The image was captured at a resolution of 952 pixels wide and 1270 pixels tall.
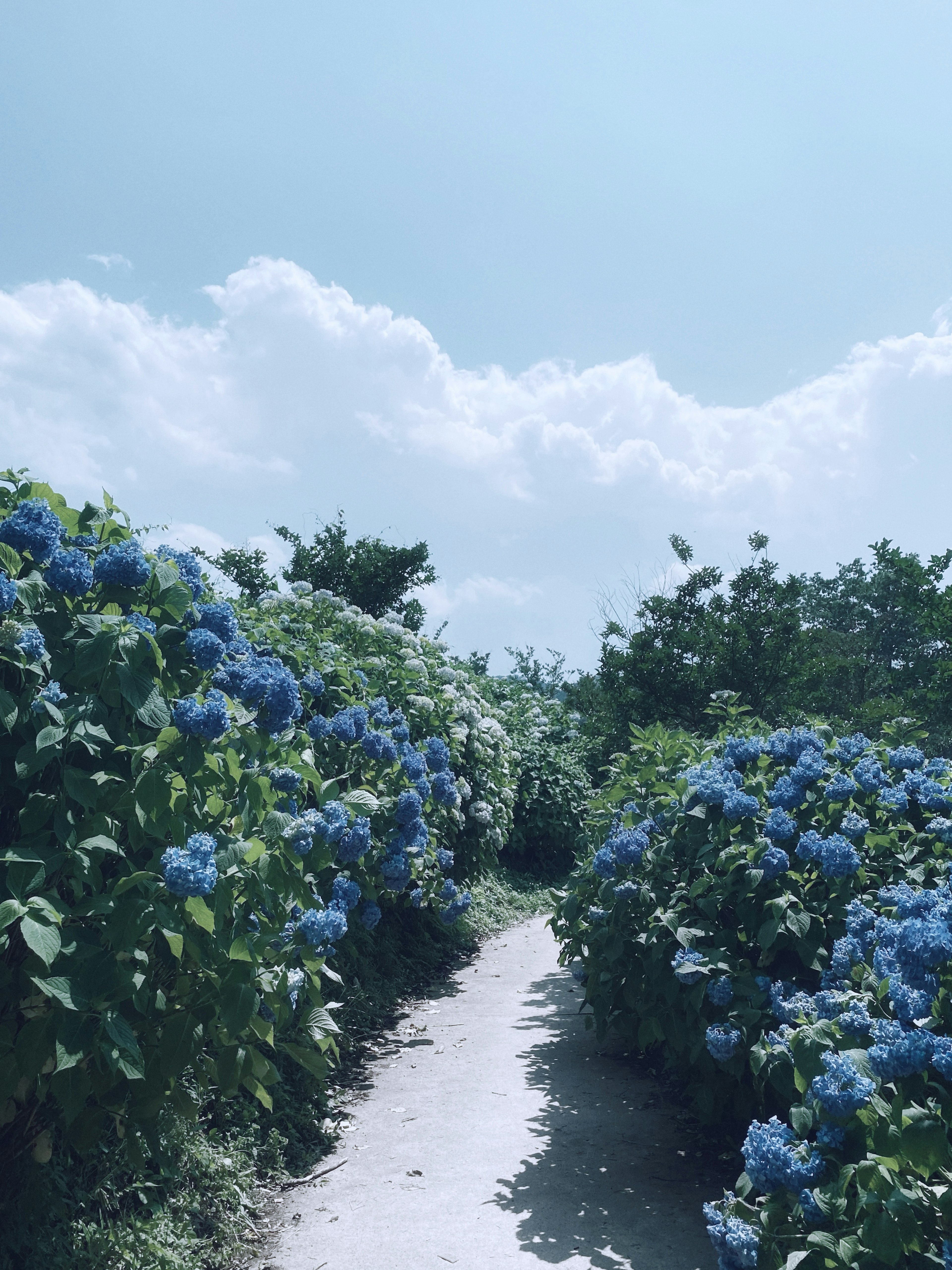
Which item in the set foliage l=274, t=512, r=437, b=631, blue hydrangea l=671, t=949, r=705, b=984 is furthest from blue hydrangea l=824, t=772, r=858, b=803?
foliage l=274, t=512, r=437, b=631

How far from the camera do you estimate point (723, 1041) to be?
341 cm

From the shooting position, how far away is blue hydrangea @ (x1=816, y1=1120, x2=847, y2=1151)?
211cm

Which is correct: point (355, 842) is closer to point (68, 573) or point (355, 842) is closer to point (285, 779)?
point (285, 779)

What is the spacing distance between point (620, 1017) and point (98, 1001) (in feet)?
9.73

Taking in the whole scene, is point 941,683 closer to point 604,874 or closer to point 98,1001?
point 604,874

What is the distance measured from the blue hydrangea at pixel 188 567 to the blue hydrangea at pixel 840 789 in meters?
2.55

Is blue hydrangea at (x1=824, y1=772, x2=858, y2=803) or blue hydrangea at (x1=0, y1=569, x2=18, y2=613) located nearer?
blue hydrangea at (x1=0, y1=569, x2=18, y2=613)

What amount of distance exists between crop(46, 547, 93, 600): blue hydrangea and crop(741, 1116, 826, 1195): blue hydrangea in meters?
2.40

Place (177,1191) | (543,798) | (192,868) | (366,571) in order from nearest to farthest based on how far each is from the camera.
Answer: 1. (192,868)
2. (177,1191)
3. (543,798)
4. (366,571)

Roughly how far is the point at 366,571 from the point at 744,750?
15.1 m

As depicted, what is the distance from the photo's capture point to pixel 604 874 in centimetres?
452

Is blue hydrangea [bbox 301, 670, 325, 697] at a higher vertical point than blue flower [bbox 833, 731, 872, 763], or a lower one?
higher

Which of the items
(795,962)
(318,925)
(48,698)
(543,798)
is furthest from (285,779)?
(543,798)

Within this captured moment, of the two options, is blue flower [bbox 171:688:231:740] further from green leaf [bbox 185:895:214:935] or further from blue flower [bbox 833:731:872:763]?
blue flower [bbox 833:731:872:763]
